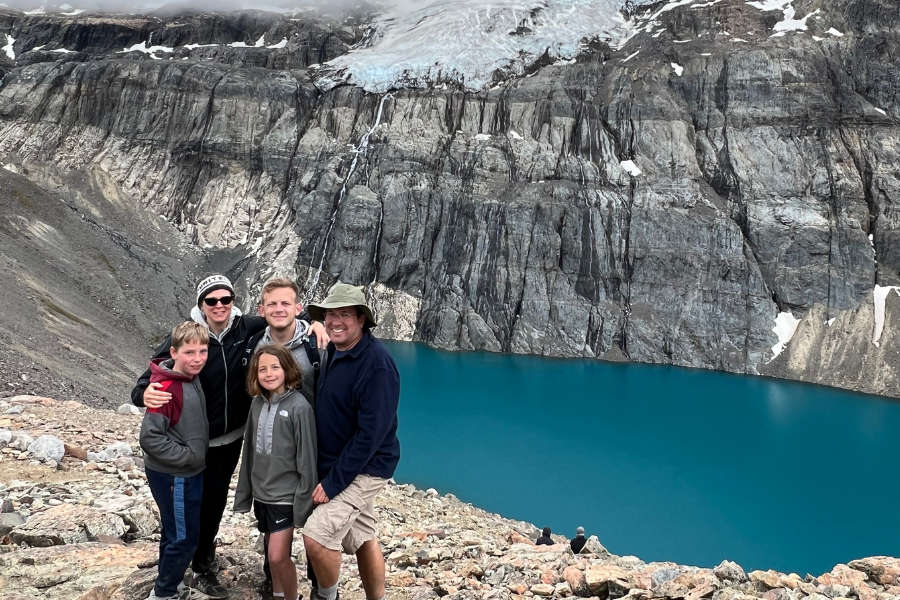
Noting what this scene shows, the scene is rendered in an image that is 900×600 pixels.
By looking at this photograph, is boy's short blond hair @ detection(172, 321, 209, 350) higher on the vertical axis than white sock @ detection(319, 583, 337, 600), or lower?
higher

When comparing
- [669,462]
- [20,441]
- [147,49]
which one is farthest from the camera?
[147,49]

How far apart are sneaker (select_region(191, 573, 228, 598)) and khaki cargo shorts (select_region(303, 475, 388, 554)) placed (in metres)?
1.08

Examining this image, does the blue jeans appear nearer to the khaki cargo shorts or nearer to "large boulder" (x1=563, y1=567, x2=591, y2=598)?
the khaki cargo shorts

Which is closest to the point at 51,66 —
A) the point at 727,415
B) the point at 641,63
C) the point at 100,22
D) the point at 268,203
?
the point at 100,22

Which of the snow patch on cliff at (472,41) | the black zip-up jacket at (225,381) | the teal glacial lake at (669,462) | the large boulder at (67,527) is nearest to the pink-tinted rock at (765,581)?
the black zip-up jacket at (225,381)

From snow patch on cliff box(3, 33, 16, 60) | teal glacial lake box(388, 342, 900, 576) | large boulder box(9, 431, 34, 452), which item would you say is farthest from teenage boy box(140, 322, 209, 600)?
snow patch on cliff box(3, 33, 16, 60)

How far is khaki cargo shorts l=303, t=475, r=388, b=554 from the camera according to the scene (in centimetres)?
428

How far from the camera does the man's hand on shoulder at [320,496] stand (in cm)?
434

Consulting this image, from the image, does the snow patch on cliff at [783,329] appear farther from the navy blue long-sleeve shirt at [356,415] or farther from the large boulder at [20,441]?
the navy blue long-sleeve shirt at [356,415]

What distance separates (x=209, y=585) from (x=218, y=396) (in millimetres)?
1516

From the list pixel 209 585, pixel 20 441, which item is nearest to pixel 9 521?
pixel 209 585

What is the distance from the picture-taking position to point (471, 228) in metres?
57.1

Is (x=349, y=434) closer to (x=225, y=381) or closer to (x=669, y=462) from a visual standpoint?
(x=225, y=381)

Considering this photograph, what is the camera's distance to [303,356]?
475 cm
